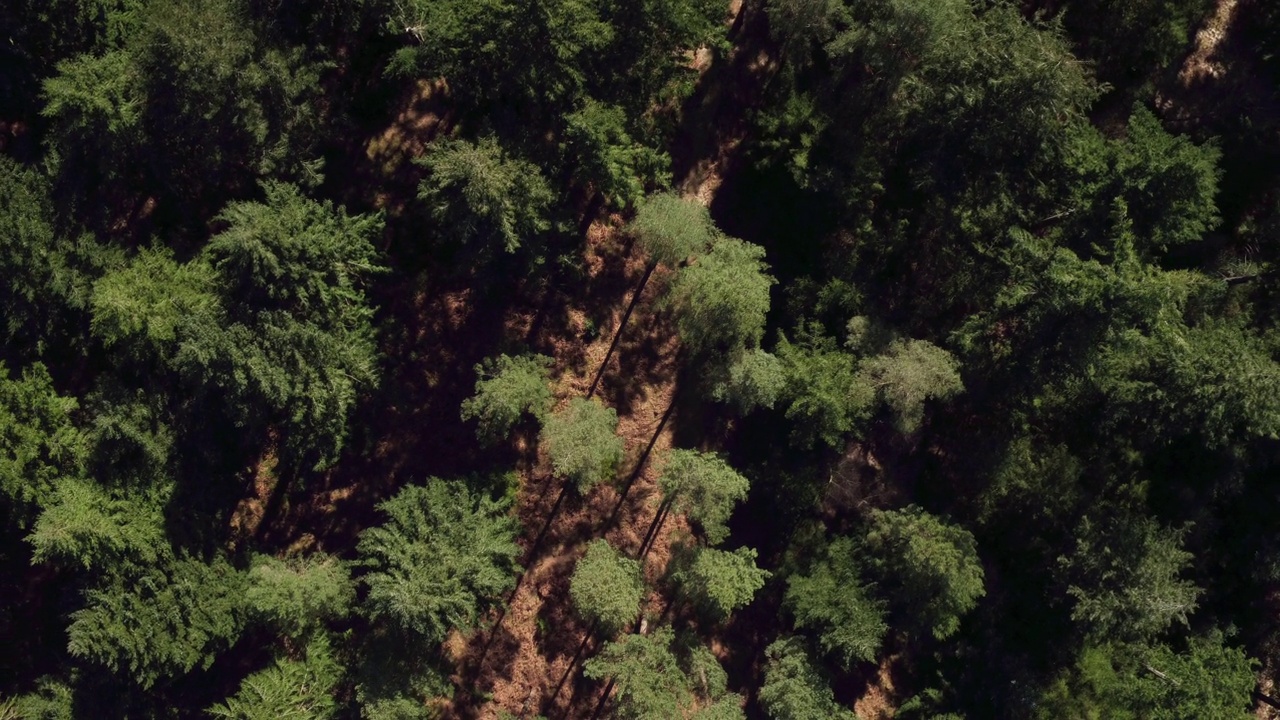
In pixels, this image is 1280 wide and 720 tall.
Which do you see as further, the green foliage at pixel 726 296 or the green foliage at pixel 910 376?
the green foliage at pixel 726 296

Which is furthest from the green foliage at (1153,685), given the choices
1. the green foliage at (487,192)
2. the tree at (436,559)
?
the green foliage at (487,192)

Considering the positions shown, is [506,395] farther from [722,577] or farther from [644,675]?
[644,675]

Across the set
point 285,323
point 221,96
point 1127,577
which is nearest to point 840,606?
point 1127,577

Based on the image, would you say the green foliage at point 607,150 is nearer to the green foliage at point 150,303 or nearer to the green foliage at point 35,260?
the green foliage at point 150,303

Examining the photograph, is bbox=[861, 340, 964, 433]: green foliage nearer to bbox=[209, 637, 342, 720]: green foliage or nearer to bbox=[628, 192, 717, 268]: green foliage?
bbox=[628, 192, 717, 268]: green foliage

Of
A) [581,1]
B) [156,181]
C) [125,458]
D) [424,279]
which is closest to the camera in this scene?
[581,1]

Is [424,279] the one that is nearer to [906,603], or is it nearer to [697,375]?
[697,375]

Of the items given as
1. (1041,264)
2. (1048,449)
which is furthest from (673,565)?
(1041,264)
